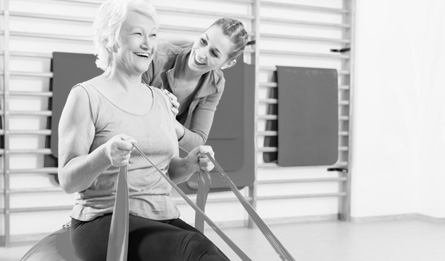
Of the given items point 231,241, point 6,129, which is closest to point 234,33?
point 231,241

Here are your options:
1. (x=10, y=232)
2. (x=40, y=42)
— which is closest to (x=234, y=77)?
(x=40, y=42)

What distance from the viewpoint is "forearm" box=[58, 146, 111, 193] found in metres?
1.28

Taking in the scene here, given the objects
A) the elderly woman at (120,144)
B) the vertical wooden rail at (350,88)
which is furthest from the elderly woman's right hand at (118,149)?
the vertical wooden rail at (350,88)

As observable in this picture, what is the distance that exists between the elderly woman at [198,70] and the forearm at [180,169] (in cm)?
28

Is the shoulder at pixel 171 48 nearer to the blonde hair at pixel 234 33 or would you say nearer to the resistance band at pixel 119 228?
the blonde hair at pixel 234 33

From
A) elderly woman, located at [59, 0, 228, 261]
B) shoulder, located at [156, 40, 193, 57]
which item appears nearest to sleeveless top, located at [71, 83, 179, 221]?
elderly woman, located at [59, 0, 228, 261]

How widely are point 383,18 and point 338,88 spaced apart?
70 cm

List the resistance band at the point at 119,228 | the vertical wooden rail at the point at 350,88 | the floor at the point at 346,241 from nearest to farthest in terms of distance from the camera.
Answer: the resistance band at the point at 119,228 → the floor at the point at 346,241 → the vertical wooden rail at the point at 350,88

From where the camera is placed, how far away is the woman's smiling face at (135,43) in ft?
4.75

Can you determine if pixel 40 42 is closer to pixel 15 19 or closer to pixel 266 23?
pixel 15 19

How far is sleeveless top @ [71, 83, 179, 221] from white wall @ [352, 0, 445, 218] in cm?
332

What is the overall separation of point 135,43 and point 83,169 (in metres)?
0.36

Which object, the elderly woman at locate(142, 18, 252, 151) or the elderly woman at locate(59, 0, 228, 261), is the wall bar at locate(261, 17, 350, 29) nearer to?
the elderly woman at locate(142, 18, 252, 151)

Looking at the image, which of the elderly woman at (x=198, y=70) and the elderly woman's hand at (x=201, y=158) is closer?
the elderly woman's hand at (x=201, y=158)
